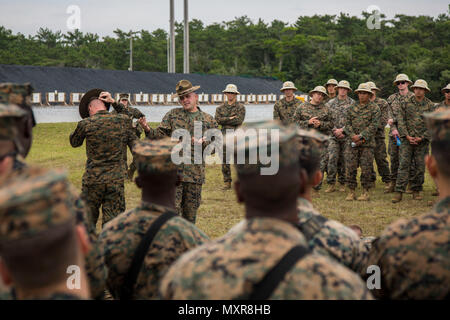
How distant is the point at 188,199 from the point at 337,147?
5.07 m


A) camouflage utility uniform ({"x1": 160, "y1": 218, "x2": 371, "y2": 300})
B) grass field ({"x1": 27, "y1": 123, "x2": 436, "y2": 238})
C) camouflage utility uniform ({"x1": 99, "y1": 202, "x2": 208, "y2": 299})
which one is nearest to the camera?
camouflage utility uniform ({"x1": 160, "y1": 218, "x2": 371, "y2": 300})

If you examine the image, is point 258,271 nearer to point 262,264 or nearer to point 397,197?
point 262,264

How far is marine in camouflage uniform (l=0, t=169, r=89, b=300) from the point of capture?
1561 millimetres

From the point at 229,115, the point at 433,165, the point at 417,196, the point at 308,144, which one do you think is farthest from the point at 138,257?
the point at 229,115

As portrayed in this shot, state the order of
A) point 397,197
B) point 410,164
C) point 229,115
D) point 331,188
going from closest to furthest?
point 397,197, point 410,164, point 331,188, point 229,115

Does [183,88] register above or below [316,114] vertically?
above

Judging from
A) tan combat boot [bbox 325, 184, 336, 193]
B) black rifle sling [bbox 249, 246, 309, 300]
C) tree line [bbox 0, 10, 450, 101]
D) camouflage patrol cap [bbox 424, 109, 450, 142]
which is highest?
tree line [bbox 0, 10, 450, 101]

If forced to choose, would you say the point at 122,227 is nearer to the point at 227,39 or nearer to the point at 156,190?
the point at 156,190

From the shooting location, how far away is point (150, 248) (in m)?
2.88

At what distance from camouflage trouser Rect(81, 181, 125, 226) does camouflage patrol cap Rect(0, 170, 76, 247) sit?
4336 millimetres

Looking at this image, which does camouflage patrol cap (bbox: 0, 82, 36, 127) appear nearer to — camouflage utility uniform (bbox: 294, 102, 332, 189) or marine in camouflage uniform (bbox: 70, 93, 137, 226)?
marine in camouflage uniform (bbox: 70, 93, 137, 226)

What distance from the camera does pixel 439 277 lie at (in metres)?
2.33

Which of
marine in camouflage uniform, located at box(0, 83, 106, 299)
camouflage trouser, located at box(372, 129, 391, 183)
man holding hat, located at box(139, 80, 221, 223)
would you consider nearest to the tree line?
camouflage trouser, located at box(372, 129, 391, 183)

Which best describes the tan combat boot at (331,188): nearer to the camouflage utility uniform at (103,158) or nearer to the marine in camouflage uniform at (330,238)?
the camouflage utility uniform at (103,158)
